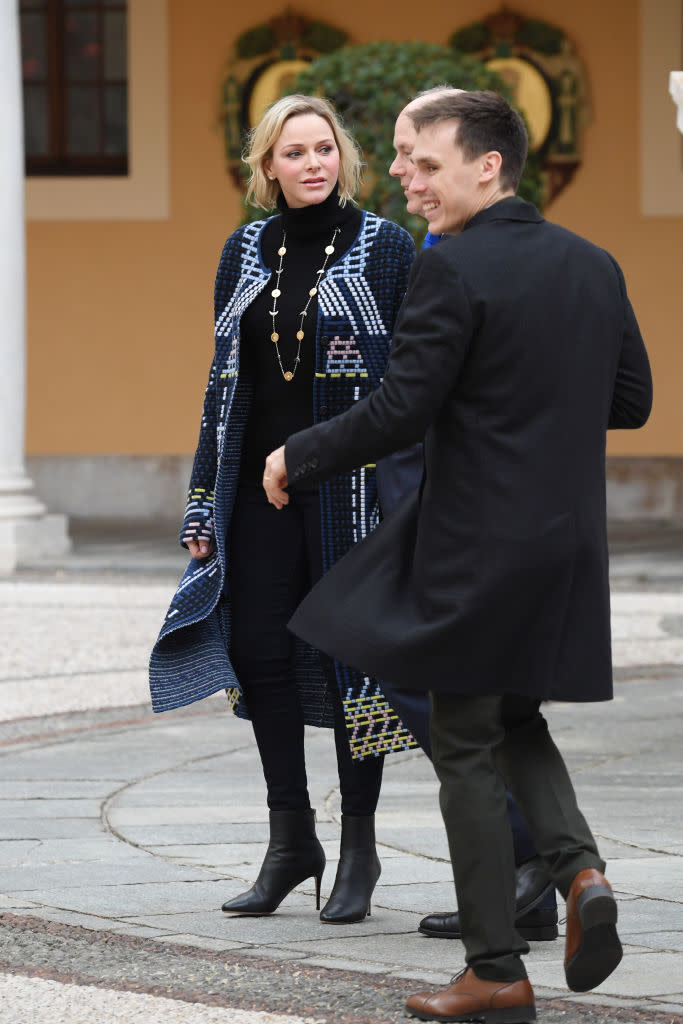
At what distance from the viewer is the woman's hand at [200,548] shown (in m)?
4.07

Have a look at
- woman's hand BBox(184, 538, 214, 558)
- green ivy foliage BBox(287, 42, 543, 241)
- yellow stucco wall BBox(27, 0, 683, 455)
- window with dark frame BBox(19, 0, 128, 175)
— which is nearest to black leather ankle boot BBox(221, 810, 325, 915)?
woman's hand BBox(184, 538, 214, 558)

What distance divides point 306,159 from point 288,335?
36 centimetres

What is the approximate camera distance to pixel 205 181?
16.9 m

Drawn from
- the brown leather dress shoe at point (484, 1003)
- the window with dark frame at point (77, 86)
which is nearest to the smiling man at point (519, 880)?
the brown leather dress shoe at point (484, 1003)

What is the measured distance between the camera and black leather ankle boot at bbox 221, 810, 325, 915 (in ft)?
13.1

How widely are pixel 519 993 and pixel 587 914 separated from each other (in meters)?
0.19

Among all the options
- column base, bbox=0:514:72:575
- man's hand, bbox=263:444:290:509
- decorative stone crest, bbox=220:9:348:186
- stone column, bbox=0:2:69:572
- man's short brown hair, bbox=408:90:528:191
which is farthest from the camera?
decorative stone crest, bbox=220:9:348:186

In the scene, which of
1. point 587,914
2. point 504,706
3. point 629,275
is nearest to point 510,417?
point 504,706

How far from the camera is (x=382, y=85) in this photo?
497 inches

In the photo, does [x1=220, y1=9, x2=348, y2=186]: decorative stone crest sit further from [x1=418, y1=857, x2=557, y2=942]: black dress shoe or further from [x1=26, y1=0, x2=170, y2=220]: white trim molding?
[x1=418, y1=857, x2=557, y2=942]: black dress shoe

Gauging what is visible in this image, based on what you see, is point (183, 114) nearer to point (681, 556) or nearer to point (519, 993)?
point (681, 556)

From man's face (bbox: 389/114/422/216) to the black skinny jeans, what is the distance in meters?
0.82

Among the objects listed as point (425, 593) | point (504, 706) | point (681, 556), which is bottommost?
point (681, 556)

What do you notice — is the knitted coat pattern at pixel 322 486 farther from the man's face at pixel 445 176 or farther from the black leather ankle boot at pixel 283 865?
the man's face at pixel 445 176
